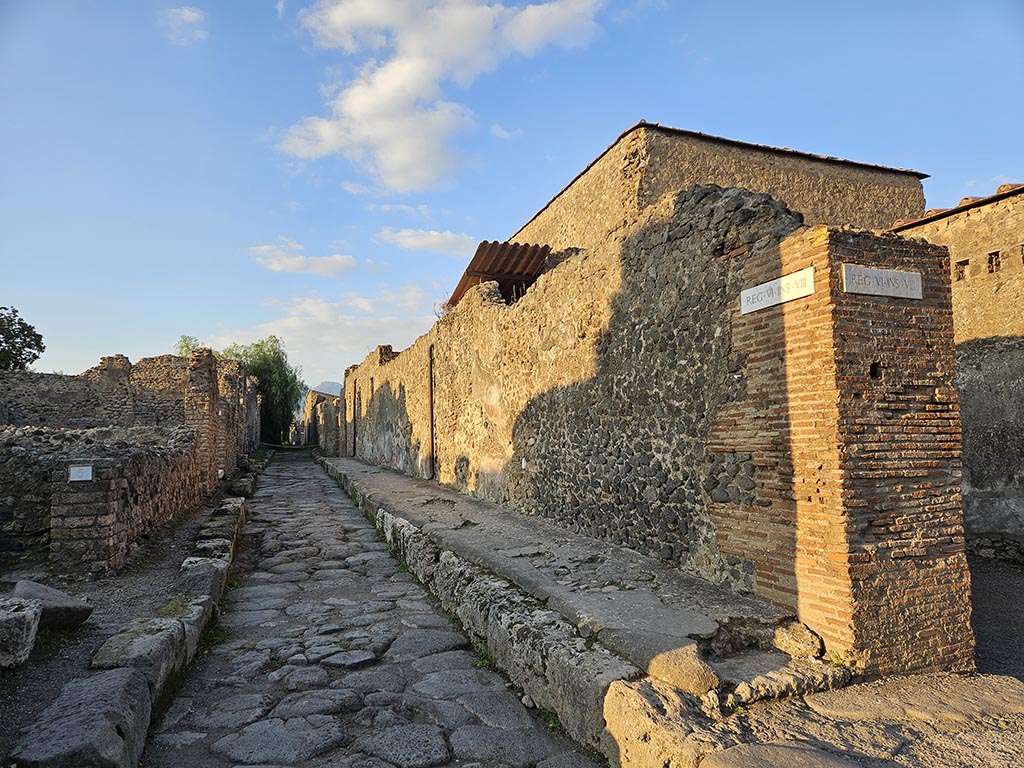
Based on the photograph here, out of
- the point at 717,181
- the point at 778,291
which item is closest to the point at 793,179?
the point at 717,181

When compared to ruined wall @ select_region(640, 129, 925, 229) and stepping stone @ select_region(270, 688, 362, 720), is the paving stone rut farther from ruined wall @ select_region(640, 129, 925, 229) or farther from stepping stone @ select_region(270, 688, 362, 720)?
ruined wall @ select_region(640, 129, 925, 229)

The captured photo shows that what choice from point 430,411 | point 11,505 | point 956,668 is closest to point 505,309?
point 430,411

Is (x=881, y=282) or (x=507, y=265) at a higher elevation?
(x=507, y=265)

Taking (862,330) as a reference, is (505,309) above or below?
above

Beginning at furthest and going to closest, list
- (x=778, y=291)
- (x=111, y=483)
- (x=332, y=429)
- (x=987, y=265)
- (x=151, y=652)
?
1. (x=332, y=429)
2. (x=987, y=265)
3. (x=111, y=483)
4. (x=778, y=291)
5. (x=151, y=652)

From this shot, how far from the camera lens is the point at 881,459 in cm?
311

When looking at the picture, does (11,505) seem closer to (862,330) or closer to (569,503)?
(569,503)

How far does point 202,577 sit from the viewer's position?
181 inches

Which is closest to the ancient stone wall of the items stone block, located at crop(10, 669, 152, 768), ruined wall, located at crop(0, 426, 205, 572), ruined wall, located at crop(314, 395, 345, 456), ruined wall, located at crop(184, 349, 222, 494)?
stone block, located at crop(10, 669, 152, 768)

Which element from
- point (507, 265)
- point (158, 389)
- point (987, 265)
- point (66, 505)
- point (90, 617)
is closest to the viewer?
point (90, 617)

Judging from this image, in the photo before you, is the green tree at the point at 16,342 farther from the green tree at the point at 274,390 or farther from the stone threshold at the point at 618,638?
the stone threshold at the point at 618,638

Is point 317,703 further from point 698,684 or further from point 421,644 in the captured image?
point 698,684

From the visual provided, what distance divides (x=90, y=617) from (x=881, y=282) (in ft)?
16.4

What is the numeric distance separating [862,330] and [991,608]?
12.6ft
